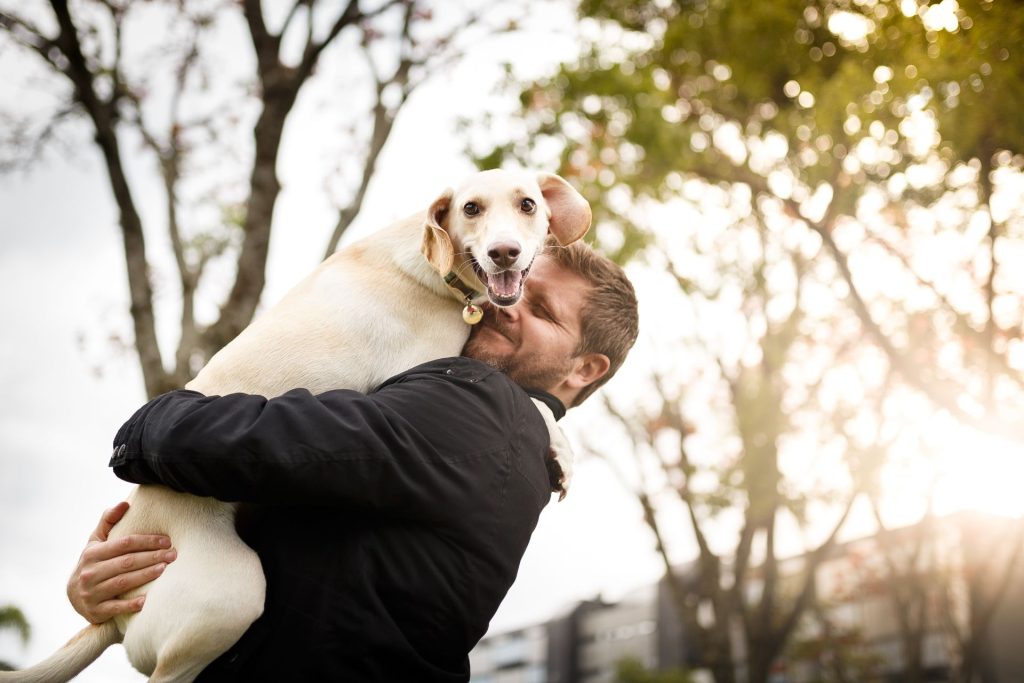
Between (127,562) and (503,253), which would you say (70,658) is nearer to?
(127,562)

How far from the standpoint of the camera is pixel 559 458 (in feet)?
9.27

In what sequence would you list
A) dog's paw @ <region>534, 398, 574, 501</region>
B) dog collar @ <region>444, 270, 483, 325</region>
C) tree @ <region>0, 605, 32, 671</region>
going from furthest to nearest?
tree @ <region>0, 605, 32, 671</region>, dog collar @ <region>444, 270, 483, 325</region>, dog's paw @ <region>534, 398, 574, 501</region>

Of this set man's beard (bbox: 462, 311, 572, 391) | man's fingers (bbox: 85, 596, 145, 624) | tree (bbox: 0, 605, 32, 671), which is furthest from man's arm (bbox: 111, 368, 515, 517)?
tree (bbox: 0, 605, 32, 671)

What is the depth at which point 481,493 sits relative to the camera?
2383mm

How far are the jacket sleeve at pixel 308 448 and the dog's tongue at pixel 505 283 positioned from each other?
0.60m

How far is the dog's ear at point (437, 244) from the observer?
289 centimetres

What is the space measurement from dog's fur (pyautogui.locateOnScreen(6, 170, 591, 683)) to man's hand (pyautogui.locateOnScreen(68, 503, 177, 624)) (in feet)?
0.12

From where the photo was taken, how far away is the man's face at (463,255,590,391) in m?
3.15

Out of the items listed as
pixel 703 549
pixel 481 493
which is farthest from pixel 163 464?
pixel 703 549

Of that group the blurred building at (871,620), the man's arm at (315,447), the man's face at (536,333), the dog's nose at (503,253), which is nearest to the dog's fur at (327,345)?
the dog's nose at (503,253)

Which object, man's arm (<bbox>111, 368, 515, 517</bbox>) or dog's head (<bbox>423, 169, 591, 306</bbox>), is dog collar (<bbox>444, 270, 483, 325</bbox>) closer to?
dog's head (<bbox>423, 169, 591, 306</bbox>)

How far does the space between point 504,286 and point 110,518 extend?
4.49 ft

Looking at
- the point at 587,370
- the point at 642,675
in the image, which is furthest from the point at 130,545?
the point at 642,675

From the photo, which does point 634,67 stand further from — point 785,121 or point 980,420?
point 980,420
